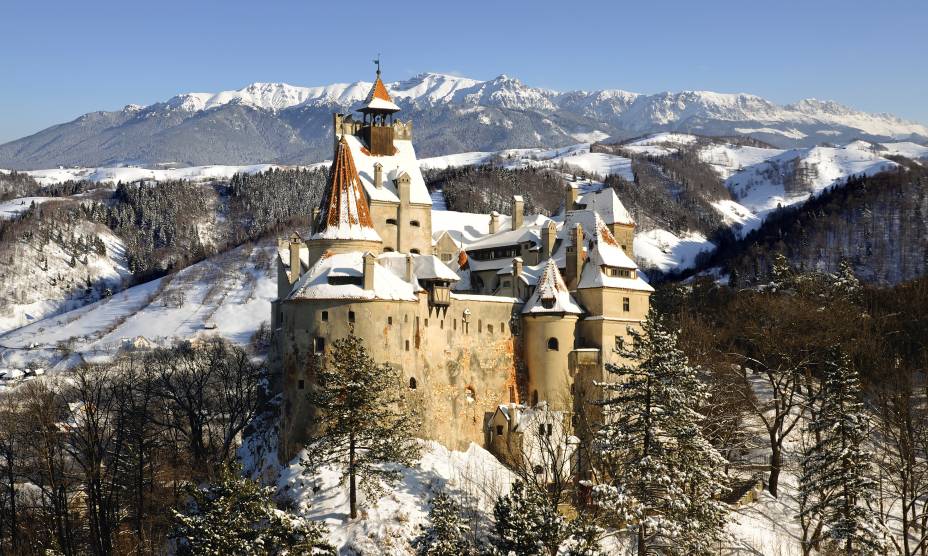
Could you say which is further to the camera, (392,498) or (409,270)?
(409,270)

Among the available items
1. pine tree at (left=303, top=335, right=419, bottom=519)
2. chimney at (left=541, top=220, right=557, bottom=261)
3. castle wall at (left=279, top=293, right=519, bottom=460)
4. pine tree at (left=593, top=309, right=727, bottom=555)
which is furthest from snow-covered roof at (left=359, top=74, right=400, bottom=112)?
pine tree at (left=593, top=309, right=727, bottom=555)

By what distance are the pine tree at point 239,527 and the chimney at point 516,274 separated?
32.7 metres

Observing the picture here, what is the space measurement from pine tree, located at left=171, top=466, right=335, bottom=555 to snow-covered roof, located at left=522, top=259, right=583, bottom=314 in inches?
1187

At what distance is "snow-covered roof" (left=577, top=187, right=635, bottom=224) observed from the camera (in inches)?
3337

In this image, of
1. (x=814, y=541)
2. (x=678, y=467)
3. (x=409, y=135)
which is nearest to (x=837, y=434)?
(x=814, y=541)

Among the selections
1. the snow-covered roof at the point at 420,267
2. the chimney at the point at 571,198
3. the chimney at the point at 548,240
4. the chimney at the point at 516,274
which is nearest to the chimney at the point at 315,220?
the snow-covered roof at the point at 420,267

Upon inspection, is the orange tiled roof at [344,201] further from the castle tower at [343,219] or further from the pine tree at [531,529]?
the pine tree at [531,529]

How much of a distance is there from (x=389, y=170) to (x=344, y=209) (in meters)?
12.8

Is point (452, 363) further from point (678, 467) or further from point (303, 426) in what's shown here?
point (678, 467)

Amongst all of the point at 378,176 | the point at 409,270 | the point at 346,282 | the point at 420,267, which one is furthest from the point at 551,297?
the point at 378,176

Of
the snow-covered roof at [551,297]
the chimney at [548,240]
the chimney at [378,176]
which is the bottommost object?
the snow-covered roof at [551,297]

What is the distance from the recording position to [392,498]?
5919 centimetres

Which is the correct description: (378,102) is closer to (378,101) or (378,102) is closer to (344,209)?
(378,101)

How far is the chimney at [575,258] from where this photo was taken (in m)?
77.0
